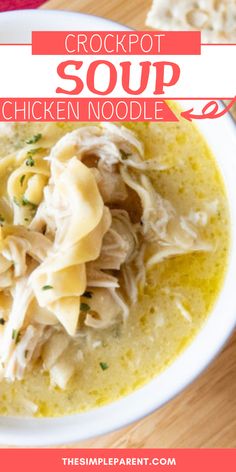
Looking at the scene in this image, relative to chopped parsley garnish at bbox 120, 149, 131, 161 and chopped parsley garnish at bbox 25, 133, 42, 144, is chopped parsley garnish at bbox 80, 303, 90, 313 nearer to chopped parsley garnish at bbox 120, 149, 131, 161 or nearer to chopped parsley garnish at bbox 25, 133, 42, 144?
chopped parsley garnish at bbox 120, 149, 131, 161

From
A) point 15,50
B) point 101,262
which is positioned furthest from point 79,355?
point 15,50

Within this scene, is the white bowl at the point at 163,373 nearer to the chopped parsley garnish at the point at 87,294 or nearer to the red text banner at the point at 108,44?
the red text banner at the point at 108,44

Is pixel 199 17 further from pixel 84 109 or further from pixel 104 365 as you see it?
pixel 104 365
